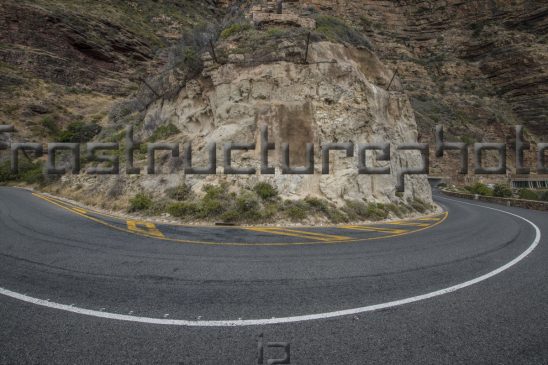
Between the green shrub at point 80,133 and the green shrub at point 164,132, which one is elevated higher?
the green shrub at point 80,133

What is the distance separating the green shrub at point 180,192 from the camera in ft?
39.4

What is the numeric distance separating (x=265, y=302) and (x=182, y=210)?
27.4ft

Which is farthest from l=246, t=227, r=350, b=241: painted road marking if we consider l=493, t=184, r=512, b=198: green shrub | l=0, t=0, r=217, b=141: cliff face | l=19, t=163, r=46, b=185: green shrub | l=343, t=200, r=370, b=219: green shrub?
l=493, t=184, r=512, b=198: green shrub

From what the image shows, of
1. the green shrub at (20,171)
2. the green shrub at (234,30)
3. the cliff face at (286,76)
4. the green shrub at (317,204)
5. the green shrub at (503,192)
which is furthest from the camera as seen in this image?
the green shrub at (503,192)

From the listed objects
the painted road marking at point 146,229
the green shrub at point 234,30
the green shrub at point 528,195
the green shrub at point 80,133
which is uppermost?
the green shrub at point 234,30

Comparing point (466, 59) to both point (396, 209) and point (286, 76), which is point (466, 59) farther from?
point (286, 76)

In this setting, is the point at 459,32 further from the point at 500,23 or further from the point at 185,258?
the point at 185,258

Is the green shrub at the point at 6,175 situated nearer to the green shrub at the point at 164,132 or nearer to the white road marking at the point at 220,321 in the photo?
the green shrub at the point at 164,132

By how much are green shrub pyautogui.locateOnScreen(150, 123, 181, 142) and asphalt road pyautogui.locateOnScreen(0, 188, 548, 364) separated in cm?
1028

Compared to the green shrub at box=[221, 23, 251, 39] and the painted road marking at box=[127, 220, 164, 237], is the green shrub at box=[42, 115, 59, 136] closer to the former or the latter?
the green shrub at box=[221, 23, 251, 39]

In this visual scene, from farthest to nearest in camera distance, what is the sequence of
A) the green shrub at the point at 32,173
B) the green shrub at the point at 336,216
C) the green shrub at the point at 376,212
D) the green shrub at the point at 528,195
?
the green shrub at the point at 528,195 < the green shrub at the point at 32,173 < the green shrub at the point at 376,212 < the green shrub at the point at 336,216

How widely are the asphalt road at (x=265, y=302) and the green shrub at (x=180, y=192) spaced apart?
17.8 feet

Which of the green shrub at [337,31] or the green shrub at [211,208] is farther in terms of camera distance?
the green shrub at [337,31]

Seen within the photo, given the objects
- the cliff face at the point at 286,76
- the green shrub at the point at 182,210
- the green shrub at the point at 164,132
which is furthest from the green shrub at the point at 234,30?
the green shrub at the point at 182,210
